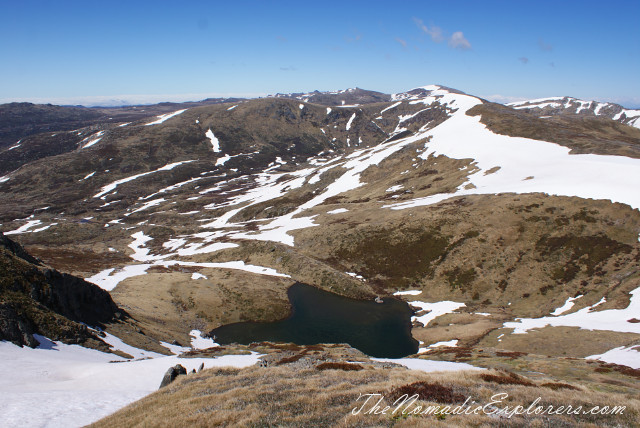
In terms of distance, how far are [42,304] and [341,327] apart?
45.3 metres

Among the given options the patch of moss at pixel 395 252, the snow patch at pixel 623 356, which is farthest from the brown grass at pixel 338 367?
the patch of moss at pixel 395 252

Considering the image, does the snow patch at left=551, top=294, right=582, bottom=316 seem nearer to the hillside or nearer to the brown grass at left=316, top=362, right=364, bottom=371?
the hillside

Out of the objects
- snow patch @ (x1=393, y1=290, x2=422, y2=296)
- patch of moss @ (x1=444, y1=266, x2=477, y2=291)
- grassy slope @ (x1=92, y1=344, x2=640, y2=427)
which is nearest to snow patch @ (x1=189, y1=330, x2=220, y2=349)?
grassy slope @ (x1=92, y1=344, x2=640, y2=427)

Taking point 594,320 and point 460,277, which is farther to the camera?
point 460,277

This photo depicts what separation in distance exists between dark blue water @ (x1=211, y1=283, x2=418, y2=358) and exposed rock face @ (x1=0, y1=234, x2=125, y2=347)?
936 inches

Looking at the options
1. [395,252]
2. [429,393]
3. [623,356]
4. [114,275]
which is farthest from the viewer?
[395,252]

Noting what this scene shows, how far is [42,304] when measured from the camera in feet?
120

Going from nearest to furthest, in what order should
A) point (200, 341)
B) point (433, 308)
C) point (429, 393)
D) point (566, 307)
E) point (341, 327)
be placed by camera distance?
point (429, 393)
point (566, 307)
point (200, 341)
point (341, 327)
point (433, 308)

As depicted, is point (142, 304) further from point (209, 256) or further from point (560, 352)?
point (560, 352)

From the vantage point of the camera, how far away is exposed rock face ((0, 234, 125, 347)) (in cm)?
3012

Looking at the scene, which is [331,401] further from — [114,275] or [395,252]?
[114,275]

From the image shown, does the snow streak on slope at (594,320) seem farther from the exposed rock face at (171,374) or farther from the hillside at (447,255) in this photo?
the exposed rock face at (171,374)

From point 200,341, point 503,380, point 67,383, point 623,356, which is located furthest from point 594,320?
point 67,383

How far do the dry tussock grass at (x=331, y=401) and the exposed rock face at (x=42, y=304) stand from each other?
718 inches
